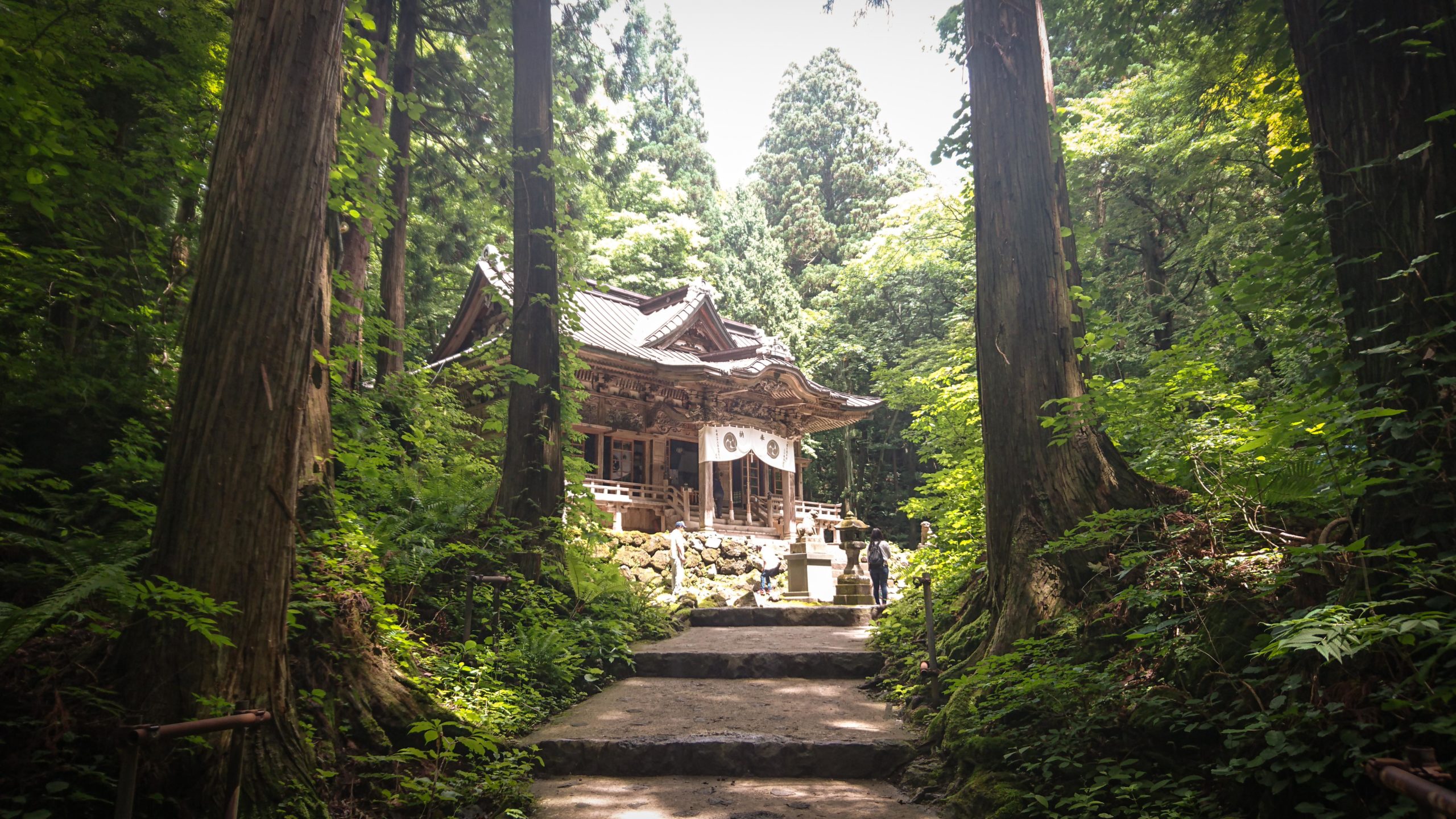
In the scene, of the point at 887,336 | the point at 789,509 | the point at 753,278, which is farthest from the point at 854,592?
the point at 753,278

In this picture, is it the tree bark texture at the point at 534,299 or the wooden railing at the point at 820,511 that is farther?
the wooden railing at the point at 820,511

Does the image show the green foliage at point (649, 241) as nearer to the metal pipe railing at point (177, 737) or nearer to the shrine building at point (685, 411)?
the shrine building at point (685, 411)

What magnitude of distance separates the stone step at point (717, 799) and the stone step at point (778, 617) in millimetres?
6183

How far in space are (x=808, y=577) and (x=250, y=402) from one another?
Result: 41.0ft

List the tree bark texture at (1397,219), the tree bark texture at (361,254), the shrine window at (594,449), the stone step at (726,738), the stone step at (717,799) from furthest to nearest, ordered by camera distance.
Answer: the shrine window at (594,449), the tree bark texture at (361,254), the stone step at (726,738), the stone step at (717,799), the tree bark texture at (1397,219)

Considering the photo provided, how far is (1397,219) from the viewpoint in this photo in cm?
280

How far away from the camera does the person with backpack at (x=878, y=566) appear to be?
484 inches

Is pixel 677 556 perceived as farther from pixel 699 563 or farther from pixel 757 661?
pixel 757 661

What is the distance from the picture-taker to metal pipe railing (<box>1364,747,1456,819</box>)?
1556mm

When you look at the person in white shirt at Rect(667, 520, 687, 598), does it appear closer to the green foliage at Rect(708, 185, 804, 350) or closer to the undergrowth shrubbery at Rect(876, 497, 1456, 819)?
the undergrowth shrubbery at Rect(876, 497, 1456, 819)

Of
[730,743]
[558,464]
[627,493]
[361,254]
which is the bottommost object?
[730,743]

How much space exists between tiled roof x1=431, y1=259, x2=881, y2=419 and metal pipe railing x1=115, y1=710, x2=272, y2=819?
14.2 m

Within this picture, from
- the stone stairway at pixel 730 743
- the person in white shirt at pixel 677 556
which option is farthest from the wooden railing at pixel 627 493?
the stone stairway at pixel 730 743

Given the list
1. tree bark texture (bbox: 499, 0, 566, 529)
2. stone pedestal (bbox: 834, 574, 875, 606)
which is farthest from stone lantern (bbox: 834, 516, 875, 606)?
tree bark texture (bbox: 499, 0, 566, 529)
